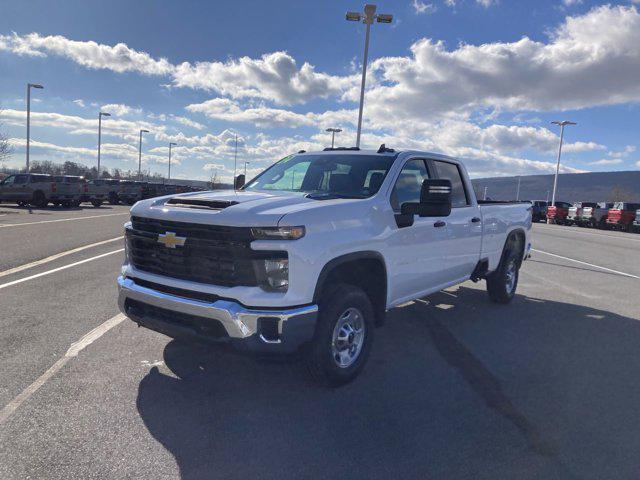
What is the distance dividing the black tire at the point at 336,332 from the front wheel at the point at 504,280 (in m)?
3.50

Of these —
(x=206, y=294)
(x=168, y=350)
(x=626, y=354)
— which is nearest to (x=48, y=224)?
(x=168, y=350)

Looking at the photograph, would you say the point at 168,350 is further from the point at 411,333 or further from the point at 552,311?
the point at 552,311

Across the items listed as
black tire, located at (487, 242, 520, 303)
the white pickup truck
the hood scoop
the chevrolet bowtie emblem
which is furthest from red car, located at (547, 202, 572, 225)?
the chevrolet bowtie emblem

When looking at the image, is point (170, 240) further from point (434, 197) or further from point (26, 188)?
point (26, 188)

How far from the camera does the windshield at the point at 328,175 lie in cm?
469

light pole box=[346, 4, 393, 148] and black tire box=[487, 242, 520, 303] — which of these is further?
light pole box=[346, 4, 393, 148]

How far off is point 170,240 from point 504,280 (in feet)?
16.9

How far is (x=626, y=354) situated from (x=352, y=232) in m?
3.49

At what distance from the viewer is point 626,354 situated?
527 cm

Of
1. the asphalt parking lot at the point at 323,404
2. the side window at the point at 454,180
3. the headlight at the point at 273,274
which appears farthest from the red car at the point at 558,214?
the headlight at the point at 273,274

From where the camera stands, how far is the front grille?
11.5 ft

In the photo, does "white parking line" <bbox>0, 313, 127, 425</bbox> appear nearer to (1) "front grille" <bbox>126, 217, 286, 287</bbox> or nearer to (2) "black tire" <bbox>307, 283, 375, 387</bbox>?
(1) "front grille" <bbox>126, 217, 286, 287</bbox>

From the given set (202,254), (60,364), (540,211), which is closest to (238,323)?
(202,254)

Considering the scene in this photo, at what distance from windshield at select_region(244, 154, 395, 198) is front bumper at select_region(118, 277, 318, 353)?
4.35 feet
